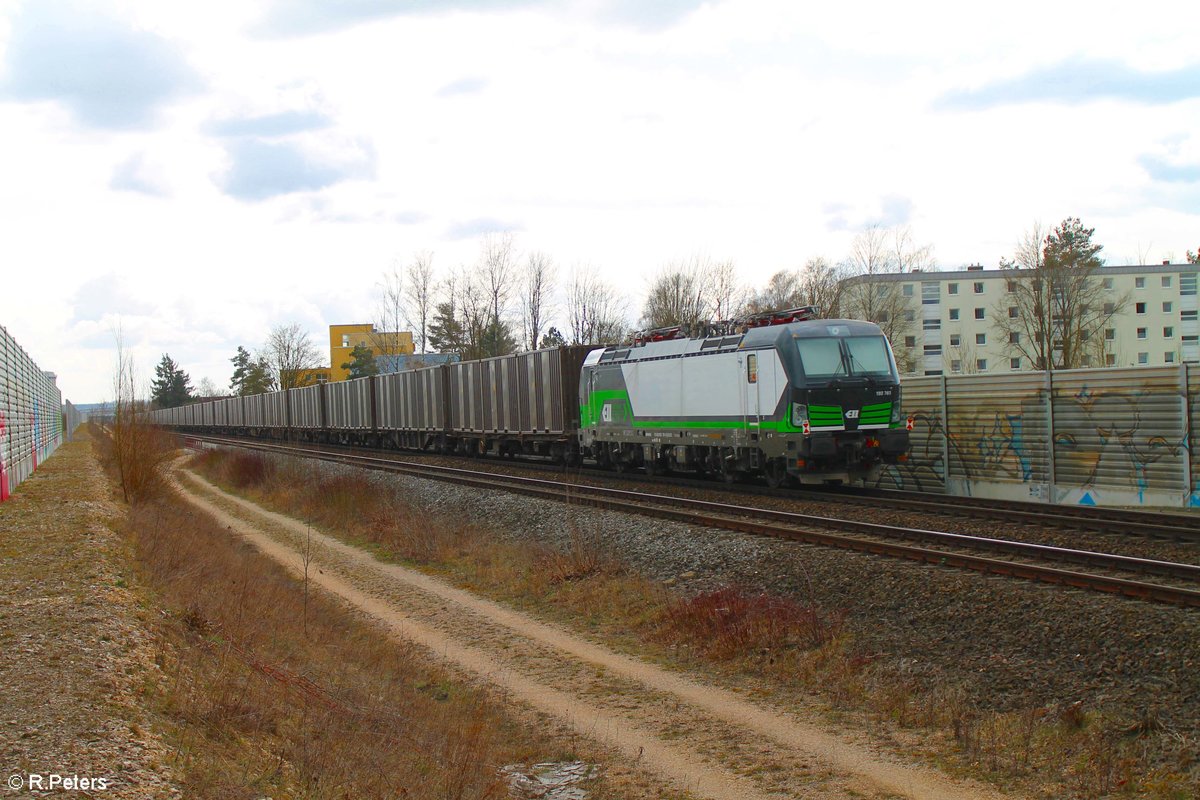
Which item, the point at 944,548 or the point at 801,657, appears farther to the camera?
the point at 944,548

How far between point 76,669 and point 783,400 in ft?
42.3

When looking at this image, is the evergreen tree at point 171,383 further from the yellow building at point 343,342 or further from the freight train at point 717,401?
the freight train at point 717,401

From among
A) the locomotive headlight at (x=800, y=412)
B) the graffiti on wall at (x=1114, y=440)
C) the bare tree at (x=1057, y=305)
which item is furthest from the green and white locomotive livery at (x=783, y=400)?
the bare tree at (x=1057, y=305)

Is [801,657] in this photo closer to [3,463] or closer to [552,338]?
[3,463]

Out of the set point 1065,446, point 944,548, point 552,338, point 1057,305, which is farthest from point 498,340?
point 944,548

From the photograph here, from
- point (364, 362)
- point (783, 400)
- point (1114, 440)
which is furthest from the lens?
point (364, 362)

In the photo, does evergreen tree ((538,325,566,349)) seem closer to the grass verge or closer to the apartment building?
the apartment building

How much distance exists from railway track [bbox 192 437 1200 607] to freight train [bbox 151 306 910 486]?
197cm

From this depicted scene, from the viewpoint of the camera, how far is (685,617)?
10055 mm

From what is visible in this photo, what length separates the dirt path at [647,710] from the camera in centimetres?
630

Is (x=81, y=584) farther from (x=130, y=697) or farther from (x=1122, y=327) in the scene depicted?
(x=1122, y=327)

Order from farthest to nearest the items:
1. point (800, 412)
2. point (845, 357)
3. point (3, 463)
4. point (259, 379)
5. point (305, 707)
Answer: point (259, 379)
point (845, 357)
point (3, 463)
point (800, 412)
point (305, 707)

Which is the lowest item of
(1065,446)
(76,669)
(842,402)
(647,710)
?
(647,710)

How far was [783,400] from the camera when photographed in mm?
17219
